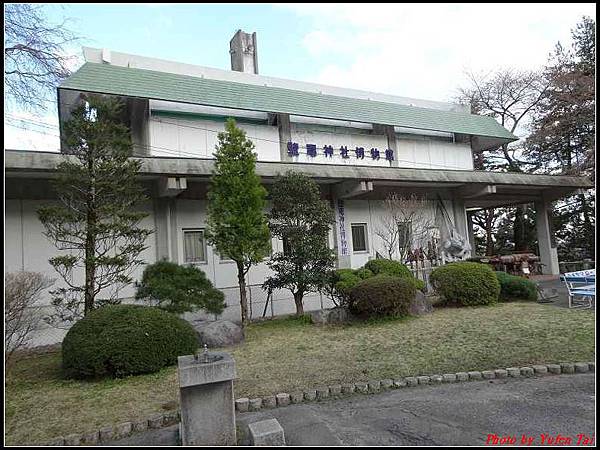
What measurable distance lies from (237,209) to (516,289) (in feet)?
25.9

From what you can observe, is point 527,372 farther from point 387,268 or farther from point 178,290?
point 178,290

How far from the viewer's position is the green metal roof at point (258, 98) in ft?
37.2

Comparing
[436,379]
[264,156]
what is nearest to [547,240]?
[264,156]

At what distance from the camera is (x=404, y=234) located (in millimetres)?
14578

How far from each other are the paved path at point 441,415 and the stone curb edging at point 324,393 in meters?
0.14

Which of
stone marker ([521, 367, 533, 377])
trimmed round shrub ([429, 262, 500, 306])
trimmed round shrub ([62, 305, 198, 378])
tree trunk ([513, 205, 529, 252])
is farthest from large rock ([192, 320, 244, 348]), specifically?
tree trunk ([513, 205, 529, 252])

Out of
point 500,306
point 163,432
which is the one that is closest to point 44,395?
point 163,432

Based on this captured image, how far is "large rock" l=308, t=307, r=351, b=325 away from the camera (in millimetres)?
9383

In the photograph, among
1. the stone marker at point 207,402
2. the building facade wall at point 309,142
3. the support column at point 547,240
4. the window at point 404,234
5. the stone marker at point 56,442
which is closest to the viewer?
the stone marker at point 207,402

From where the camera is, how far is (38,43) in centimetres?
982

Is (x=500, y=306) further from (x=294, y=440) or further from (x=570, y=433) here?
(x=294, y=440)

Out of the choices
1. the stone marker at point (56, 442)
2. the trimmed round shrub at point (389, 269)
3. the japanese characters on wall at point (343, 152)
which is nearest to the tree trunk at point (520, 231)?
the japanese characters on wall at point (343, 152)

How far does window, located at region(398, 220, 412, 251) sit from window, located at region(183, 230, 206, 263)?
21.9 ft

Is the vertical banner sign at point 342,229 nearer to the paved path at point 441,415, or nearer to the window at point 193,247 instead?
the window at point 193,247
